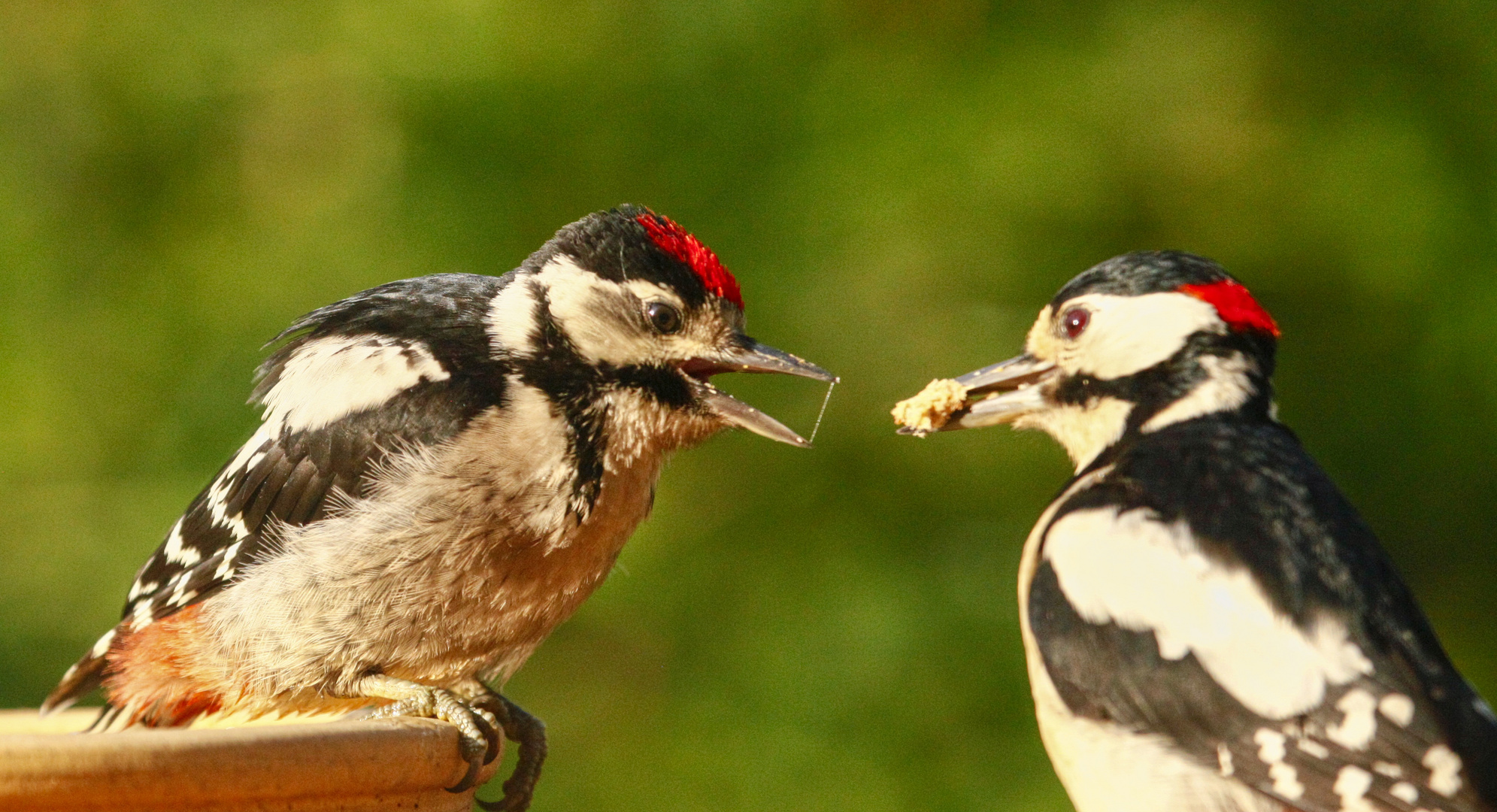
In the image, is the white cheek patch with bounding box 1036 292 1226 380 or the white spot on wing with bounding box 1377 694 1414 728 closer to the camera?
the white spot on wing with bounding box 1377 694 1414 728

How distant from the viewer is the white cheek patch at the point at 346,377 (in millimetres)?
2258

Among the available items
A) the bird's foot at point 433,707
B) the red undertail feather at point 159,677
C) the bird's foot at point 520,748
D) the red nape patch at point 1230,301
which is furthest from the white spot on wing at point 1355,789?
the red undertail feather at point 159,677

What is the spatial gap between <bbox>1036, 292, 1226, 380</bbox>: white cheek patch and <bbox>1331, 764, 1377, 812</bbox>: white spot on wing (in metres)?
0.72

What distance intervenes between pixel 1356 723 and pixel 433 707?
1.27m

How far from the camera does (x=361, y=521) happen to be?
2158 mm

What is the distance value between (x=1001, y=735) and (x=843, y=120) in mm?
1706

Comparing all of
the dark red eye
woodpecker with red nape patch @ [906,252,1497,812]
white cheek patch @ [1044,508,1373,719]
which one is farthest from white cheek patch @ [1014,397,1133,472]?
white cheek patch @ [1044,508,1373,719]

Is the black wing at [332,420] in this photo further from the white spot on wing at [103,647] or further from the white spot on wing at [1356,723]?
the white spot on wing at [1356,723]

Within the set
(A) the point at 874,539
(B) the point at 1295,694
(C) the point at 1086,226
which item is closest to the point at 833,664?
(A) the point at 874,539

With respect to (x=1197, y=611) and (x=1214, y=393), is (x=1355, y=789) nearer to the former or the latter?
(x=1197, y=611)

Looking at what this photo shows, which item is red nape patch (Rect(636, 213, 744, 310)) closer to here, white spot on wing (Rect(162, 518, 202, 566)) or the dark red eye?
the dark red eye

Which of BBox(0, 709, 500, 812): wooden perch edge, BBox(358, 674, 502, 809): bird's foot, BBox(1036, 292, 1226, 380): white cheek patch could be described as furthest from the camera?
BBox(1036, 292, 1226, 380): white cheek patch

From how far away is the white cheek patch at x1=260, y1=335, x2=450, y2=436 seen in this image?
2.26 meters

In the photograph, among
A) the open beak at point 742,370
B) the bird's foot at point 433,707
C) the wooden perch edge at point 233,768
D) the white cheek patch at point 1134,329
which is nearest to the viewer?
the wooden perch edge at point 233,768
